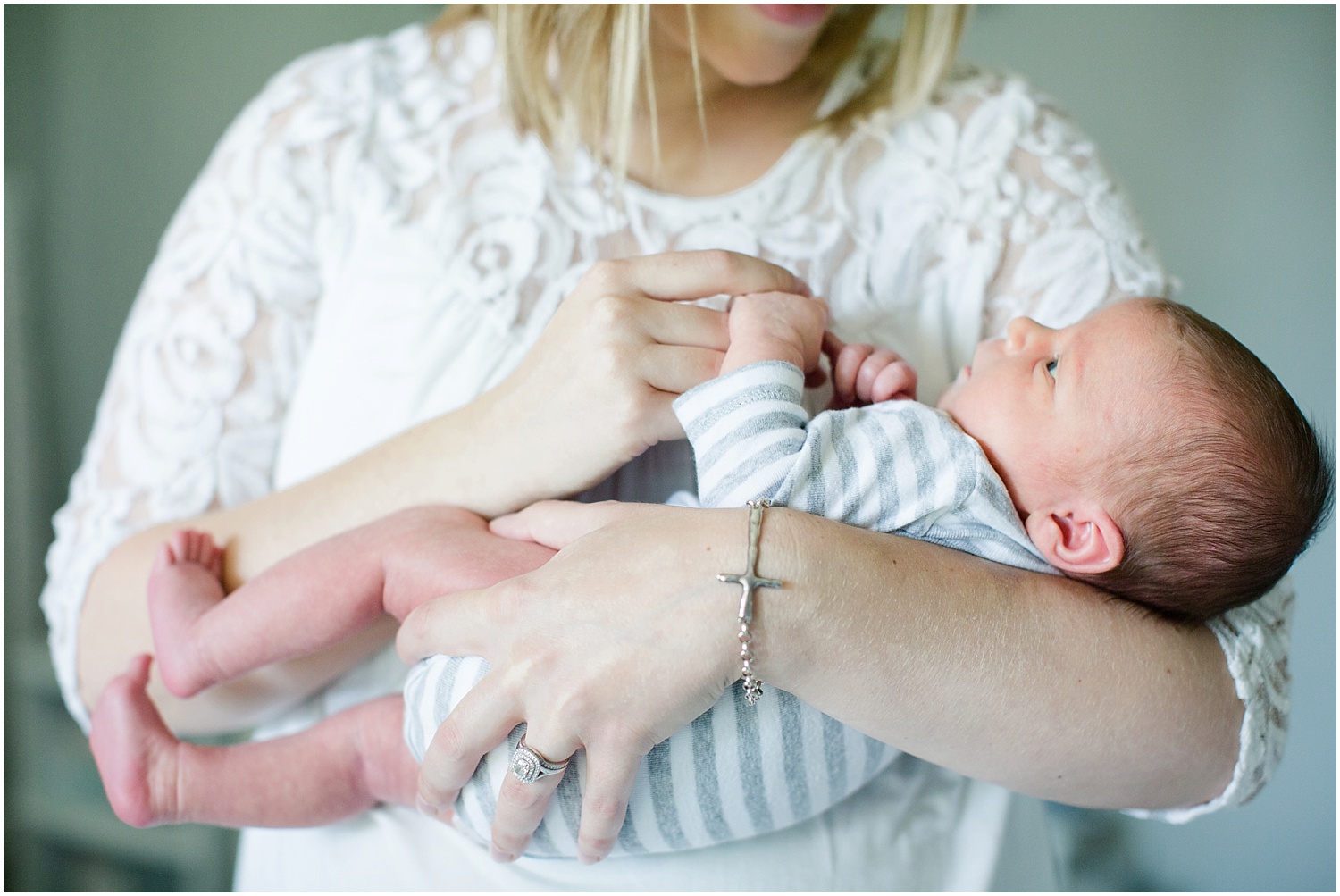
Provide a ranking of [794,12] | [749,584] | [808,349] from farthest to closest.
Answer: [794,12], [808,349], [749,584]

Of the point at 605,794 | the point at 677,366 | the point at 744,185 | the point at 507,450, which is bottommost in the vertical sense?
the point at 605,794

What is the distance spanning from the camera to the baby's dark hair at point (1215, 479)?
832 millimetres

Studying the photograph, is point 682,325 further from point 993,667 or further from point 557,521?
point 993,667

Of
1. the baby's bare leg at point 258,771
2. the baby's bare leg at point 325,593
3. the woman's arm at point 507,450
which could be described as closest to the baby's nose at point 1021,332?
the woman's arm at point 507,450

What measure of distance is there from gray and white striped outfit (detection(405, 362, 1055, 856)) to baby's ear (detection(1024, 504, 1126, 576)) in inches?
0.9

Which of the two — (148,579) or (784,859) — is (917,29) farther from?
(148,579)

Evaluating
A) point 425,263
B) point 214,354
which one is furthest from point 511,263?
point 214,354

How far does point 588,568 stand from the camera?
0.76 metres

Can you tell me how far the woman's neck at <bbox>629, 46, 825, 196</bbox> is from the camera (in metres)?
1.25

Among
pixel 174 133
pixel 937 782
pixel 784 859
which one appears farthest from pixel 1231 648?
pixel 174 133

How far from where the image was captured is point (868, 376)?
968 millimetres

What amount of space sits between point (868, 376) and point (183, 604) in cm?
79

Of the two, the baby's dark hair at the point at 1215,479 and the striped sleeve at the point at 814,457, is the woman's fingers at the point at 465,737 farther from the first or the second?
the baby's dark hair at the point at 1215,479

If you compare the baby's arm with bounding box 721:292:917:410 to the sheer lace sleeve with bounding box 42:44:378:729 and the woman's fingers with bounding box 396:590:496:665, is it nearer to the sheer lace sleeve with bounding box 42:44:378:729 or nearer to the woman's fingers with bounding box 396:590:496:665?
the woman's fingers with bounding box 396:590:496:665
